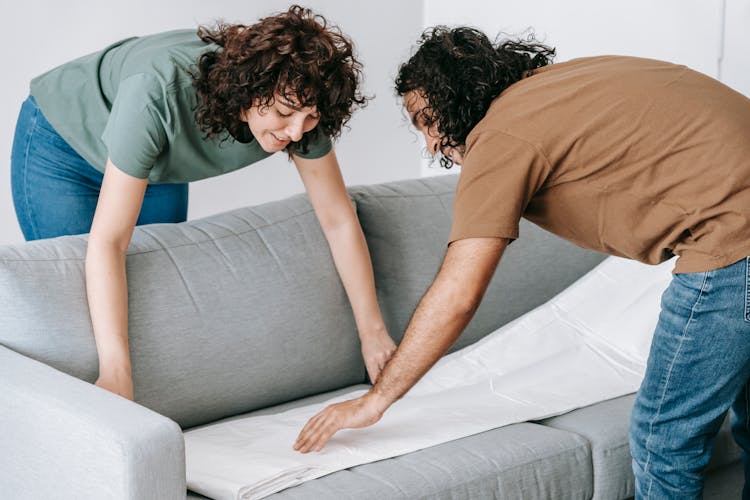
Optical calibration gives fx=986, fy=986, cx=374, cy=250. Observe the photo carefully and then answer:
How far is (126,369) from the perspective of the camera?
189 centimetres

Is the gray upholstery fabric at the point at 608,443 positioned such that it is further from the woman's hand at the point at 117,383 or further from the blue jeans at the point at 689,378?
the woman's hand at the point at 117,383

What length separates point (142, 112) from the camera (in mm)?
1829

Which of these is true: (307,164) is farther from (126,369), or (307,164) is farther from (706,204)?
(706,204)

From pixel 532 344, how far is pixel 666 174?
38.5 inches

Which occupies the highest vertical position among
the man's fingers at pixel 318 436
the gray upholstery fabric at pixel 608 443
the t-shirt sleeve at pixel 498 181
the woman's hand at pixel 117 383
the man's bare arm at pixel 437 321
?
the t-shirt sleeve at pixel 498 181

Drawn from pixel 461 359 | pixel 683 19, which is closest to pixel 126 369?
pixel 461 359

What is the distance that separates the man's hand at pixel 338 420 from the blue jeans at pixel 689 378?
1.58 feet

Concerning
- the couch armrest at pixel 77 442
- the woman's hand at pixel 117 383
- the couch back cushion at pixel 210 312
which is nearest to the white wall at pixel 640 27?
the couch back cushion at pixel 210 312

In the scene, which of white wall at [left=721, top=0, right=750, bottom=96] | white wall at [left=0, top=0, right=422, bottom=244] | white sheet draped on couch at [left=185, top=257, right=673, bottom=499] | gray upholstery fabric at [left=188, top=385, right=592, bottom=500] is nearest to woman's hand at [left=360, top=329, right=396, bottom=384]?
white sheet draped on couch at [left=185, top=257, right=673, bottom=499]

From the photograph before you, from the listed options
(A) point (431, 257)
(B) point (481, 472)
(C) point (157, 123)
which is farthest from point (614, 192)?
(A) point (431, 257)

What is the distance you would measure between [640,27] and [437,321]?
2106 mm

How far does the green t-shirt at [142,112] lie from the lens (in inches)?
72.1

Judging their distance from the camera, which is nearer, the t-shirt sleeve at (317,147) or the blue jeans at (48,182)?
the t-shirt sleeve at (317,147)

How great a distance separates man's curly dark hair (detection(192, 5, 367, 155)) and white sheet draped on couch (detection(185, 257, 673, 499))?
2.04 feet
